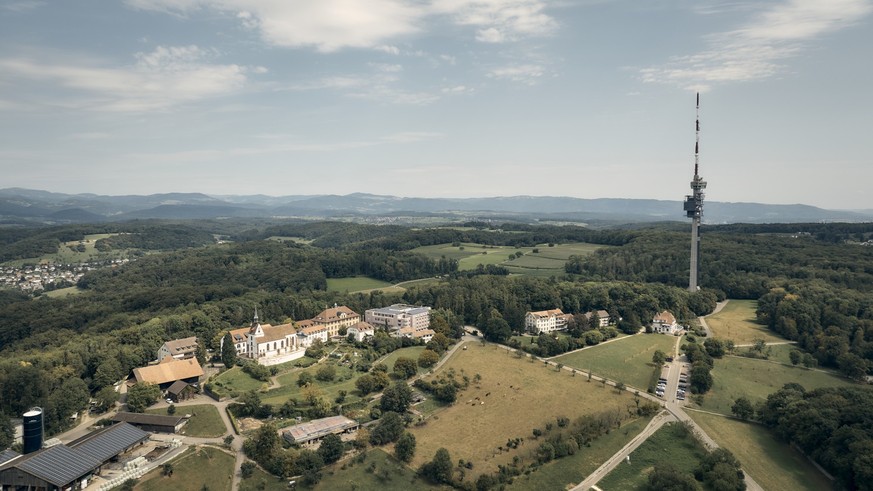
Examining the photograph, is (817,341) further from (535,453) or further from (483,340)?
(535,453)

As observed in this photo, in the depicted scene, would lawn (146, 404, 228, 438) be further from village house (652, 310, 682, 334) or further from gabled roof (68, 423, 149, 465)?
village house (652, 310, 682, 334)

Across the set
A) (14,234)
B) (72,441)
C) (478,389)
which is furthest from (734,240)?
(14,234)

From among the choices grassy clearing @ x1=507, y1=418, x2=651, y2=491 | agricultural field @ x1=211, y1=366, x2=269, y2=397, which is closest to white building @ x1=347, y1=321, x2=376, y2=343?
agricultural field @ x1=211, y1=366, x2=269, y2=397

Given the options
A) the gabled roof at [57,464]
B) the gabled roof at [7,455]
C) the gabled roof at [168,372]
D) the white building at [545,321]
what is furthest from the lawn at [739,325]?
the gabled roof at [7,455]

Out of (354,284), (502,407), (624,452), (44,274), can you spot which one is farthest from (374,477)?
(44,274)

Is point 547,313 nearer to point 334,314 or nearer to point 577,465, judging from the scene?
point 334,314

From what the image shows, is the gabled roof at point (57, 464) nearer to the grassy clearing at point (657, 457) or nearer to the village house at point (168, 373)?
the village house at point (168, 373)
